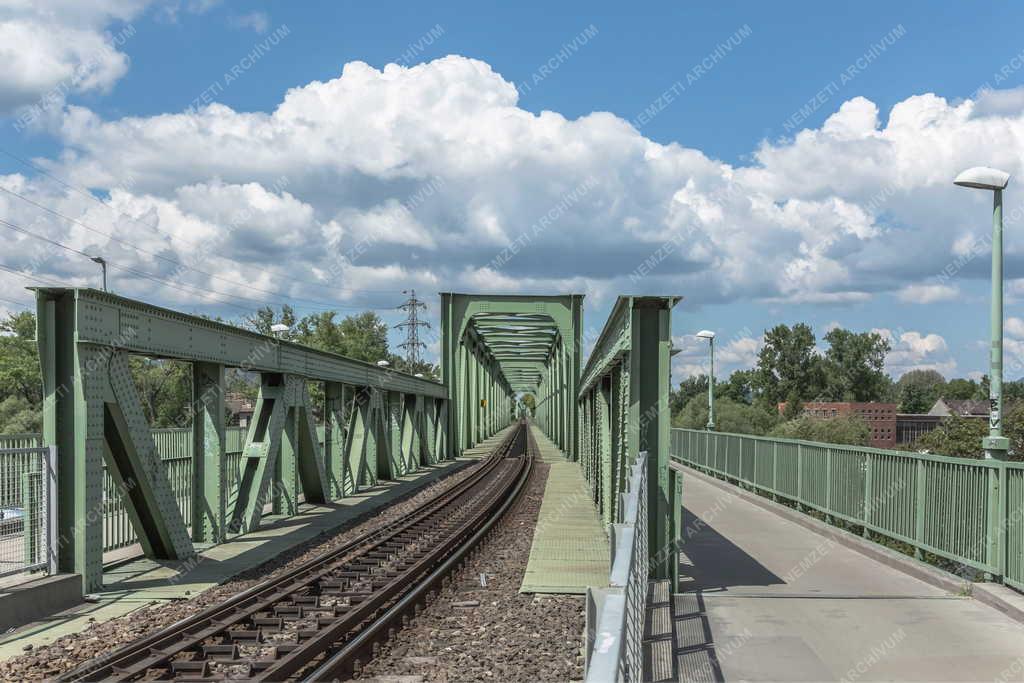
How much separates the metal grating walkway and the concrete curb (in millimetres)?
3219

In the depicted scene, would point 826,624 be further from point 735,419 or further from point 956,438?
point 735,419

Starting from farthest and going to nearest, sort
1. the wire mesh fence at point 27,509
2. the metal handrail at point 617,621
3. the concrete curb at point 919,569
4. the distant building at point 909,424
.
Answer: the distant building at point 909,424
the wire mesh fence at point 27,509
the concrete curb at point 919,569
the metal handrail at point 617,621

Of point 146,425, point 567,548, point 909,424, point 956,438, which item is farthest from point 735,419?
point 909,424

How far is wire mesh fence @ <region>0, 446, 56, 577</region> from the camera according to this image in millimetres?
8609

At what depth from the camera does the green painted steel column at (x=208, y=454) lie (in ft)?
40.2

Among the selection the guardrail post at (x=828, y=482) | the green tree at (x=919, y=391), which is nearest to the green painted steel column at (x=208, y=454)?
the guardrail post at (x=828, y=482)

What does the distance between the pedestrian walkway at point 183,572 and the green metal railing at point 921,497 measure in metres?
7.72

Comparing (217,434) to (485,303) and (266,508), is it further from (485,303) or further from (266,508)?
(485,303)

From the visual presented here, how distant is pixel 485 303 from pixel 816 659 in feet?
109

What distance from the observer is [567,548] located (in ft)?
40.5

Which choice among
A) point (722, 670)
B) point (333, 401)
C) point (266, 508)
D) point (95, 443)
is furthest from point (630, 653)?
point (333, 401)

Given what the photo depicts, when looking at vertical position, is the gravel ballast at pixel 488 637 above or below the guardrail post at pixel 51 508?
below

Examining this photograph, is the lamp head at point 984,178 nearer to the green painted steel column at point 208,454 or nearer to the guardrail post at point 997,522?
the guardrail post at point 997,522

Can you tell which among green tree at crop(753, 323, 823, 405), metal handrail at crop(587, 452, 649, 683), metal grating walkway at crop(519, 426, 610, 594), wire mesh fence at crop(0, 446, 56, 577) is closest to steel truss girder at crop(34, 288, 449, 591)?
wire mesh fence at crop(0, 446, 56, 577)
